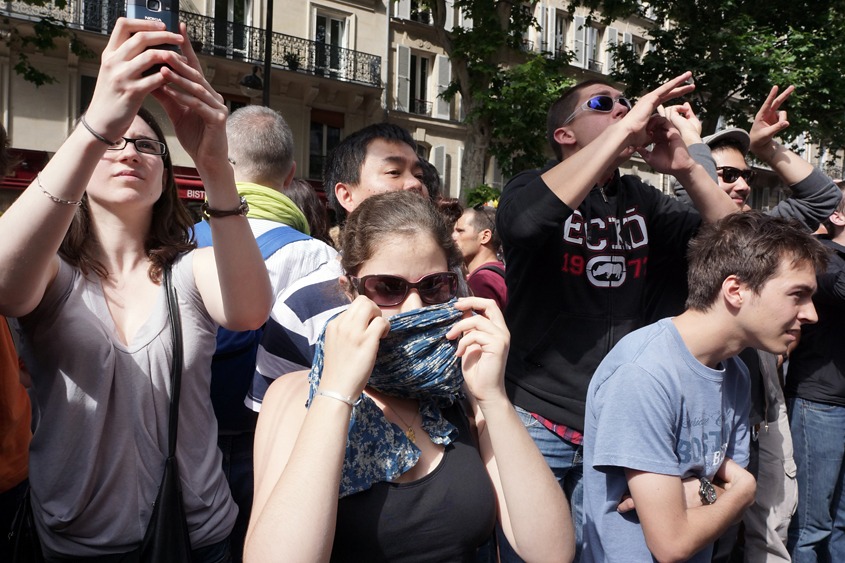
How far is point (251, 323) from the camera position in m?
1.89

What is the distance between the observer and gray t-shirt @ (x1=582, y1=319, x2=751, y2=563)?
79.7 inches

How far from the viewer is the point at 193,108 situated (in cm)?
157

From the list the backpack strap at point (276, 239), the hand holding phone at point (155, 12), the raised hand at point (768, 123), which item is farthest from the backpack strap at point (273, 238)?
the raised hand at point (768, 123)

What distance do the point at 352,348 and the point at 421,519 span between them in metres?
0.47

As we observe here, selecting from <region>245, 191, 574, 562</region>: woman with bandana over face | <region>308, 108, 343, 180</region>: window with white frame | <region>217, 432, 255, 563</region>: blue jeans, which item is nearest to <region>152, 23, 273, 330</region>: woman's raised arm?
<region>245, 191, 574, 562</region>: woman with bandana over face

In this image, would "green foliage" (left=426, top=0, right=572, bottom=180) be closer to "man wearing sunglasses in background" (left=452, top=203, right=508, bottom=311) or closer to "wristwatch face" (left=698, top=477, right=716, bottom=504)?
"man wearing sunglasses in background" (left=452, top=203, right=508, bottom=311)

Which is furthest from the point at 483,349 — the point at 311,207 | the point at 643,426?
the point at 311,207

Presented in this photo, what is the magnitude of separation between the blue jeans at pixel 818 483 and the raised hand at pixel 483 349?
9.49 feet

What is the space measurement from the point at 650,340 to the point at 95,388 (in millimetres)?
1761

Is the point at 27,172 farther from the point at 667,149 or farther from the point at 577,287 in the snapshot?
the point at 667,149

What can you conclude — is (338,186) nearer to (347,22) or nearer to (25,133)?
(25,133)

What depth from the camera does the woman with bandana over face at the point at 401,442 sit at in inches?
57.0

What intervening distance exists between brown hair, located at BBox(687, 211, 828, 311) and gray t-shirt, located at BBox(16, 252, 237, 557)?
6.02 ft

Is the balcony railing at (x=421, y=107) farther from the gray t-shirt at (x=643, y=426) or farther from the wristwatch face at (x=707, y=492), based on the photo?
the wristwatch face at (x=707, y=492)
